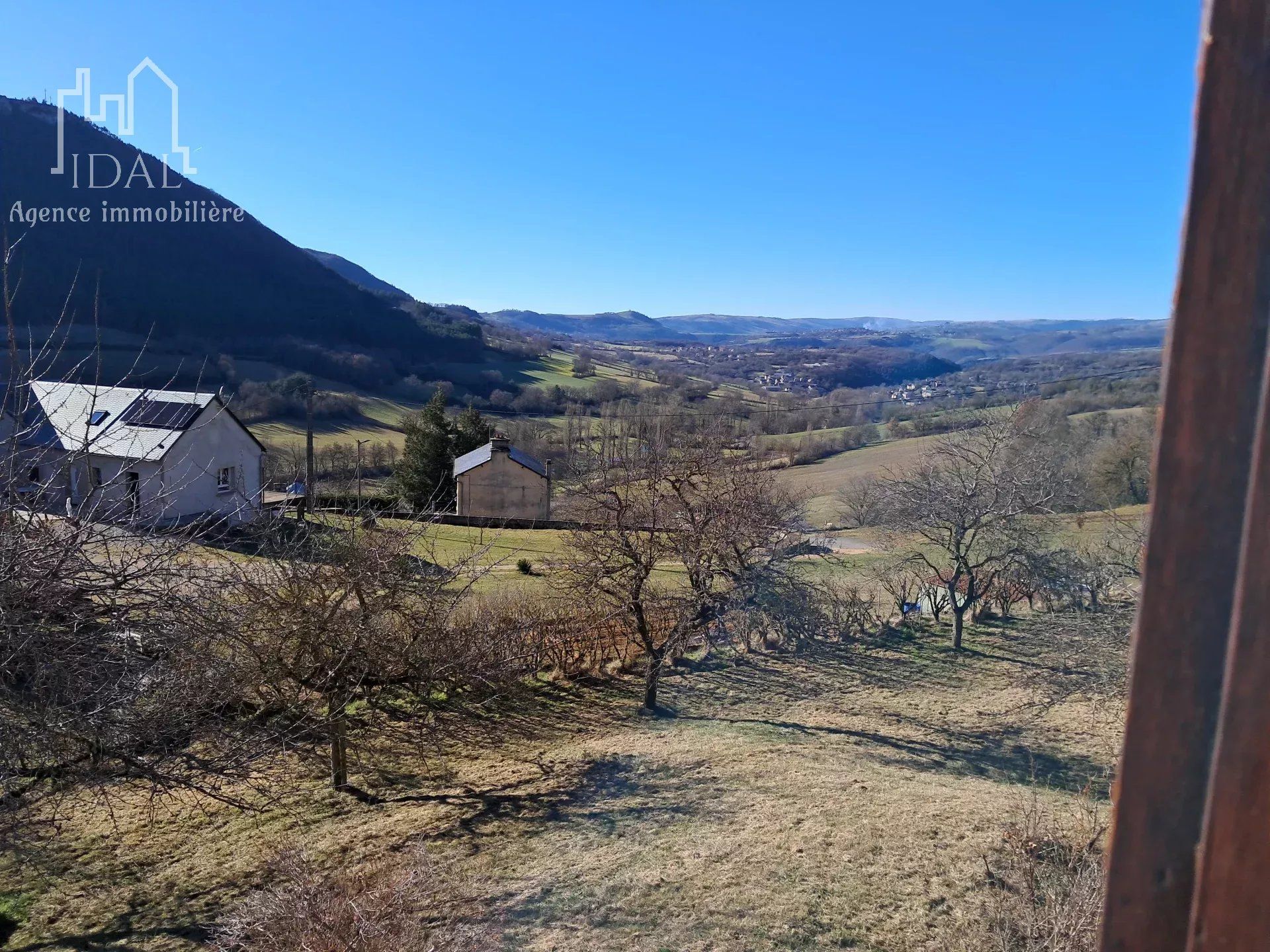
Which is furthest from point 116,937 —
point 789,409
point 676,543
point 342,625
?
point 789,409

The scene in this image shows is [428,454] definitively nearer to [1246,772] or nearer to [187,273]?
[1246,772]

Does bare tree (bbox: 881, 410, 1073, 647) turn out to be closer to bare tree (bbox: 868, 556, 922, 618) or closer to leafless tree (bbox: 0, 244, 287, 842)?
bare tree (bbox: 868, 556, 922, 618)

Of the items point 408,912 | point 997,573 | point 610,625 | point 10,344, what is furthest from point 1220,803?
point 997,573

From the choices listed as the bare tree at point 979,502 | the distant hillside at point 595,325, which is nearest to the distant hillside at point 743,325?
the distant hillside at point 595,325

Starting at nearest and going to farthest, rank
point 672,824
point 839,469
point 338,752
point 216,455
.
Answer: point 672,824 → point 338,752 → point 216,455 → point 839,469

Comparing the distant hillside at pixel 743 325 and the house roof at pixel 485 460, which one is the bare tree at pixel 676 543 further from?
the distant hillside at pixel 743 325

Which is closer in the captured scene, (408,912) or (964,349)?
(408,912)

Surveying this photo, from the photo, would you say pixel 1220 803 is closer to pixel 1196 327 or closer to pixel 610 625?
pixel 1196 327
